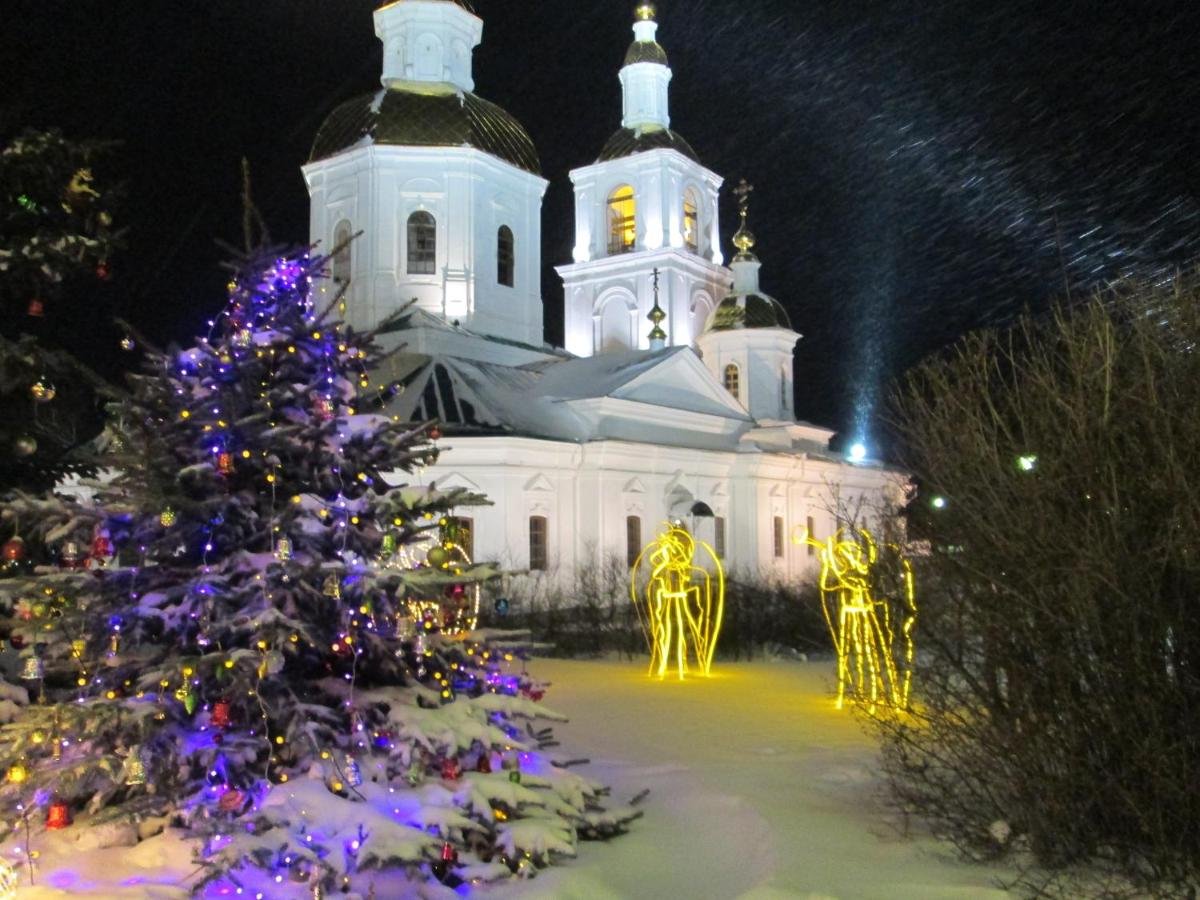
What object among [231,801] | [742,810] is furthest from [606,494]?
[231,801]

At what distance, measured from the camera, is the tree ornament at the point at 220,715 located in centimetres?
580

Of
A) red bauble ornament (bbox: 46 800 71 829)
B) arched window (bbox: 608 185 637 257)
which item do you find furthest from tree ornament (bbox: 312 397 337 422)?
arched window (bbox: 608 185 637 257)

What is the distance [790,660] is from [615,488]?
11.0 m

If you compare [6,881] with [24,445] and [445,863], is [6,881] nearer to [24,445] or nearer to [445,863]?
[445,863]

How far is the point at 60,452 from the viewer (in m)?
8.37

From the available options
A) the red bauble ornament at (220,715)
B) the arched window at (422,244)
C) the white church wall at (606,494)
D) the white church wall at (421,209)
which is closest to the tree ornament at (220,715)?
the red bauble ornament at (220,715)

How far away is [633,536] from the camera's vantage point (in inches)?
1153

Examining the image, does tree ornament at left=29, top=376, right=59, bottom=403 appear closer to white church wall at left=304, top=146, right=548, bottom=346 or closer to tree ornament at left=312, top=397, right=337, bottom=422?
tree ornament at left=312, top=397, right=337, bottom=422

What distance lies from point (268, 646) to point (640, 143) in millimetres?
32965

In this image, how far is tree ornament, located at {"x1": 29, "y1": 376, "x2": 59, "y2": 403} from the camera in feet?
25.5

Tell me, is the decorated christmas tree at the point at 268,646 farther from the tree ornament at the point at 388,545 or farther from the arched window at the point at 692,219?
the arched window at the point at 692,219

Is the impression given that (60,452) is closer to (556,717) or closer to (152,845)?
(152,845)

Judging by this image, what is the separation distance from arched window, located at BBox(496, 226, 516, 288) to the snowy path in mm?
19839

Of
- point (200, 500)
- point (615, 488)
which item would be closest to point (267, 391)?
point (200, 500)
